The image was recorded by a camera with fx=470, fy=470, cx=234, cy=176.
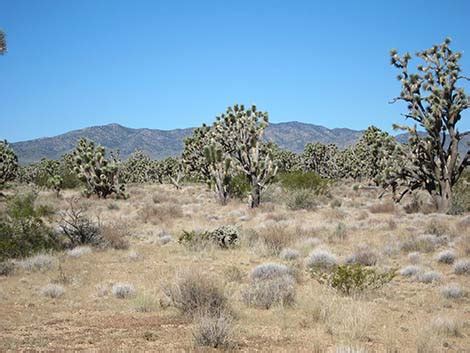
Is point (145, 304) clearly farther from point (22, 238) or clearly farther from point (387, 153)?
point (387, 153)

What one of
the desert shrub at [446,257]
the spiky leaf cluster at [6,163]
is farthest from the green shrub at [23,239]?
the spiky leaf cluster at [6,163]

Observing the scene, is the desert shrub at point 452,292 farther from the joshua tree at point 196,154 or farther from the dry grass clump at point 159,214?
the joshua tree at point 196,154

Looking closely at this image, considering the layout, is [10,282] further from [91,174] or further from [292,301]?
[91,174]

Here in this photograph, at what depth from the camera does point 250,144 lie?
2770cm

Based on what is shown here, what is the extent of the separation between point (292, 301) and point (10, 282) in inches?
265

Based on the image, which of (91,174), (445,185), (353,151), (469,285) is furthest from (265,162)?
(353,151)

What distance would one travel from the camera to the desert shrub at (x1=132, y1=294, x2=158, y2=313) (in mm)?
8820

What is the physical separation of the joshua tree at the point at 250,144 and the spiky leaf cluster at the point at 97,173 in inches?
452

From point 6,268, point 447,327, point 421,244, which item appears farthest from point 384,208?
point 6,268

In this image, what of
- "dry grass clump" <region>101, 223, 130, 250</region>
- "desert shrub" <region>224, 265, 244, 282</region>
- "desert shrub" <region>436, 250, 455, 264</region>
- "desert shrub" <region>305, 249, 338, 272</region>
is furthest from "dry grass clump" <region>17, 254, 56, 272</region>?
"desert shrub" <region>436, 250, 455, 264</region>

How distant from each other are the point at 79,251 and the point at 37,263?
184 cm

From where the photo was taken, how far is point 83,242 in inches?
618

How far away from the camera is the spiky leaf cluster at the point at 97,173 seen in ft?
116

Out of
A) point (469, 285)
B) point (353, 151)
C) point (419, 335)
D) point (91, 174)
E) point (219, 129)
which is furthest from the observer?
point (353, 151)
